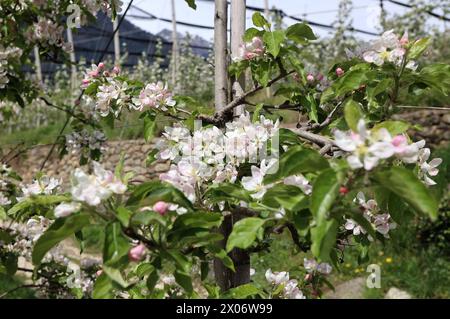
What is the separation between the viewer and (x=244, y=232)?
0.88 m

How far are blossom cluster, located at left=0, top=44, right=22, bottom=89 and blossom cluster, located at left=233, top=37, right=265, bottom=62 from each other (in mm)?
1143

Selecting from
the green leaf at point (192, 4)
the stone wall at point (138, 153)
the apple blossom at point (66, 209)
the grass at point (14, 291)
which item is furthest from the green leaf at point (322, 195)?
the grass at point (14, 291)

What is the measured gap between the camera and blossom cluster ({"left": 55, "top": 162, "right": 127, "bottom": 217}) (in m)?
0.77

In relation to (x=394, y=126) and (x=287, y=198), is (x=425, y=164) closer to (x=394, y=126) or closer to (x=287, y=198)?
(x=394, y=126)

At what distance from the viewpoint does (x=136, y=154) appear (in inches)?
271

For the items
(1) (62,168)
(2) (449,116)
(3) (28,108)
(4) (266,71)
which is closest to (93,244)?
(1) (62,168)

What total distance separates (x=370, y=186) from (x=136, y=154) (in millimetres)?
6283

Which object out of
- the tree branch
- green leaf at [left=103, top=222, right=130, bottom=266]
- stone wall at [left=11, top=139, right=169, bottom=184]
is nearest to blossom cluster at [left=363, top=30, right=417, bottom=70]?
the tree branch

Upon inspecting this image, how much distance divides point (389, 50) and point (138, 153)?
5988 millimetres

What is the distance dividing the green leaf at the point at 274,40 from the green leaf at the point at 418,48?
31 centimetres

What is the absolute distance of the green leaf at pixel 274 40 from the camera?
1.22 metres

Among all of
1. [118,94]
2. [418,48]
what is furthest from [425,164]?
[118,94]

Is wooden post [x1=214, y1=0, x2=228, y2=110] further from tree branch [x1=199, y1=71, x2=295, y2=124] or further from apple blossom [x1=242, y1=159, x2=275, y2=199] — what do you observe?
apple blossom [x1=242, y1=159, x2=275, y2=199]

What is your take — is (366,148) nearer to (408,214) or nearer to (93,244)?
(408,214)
